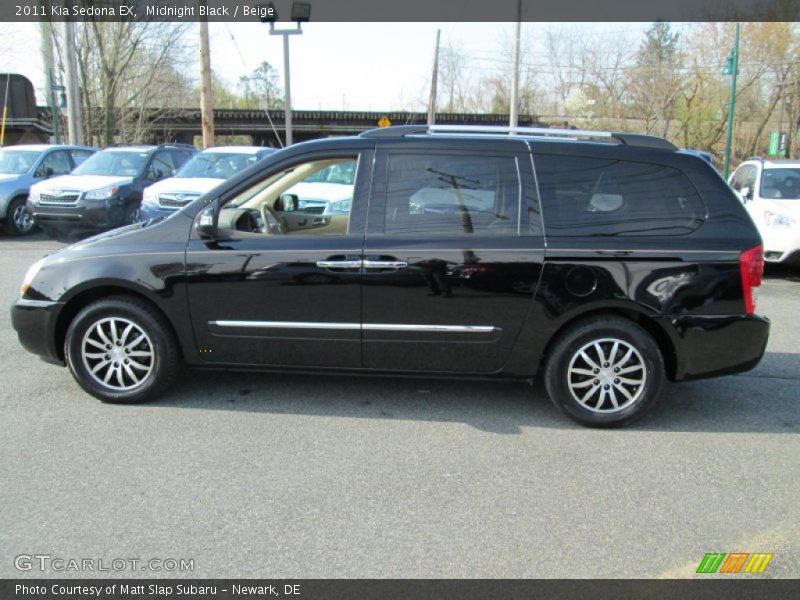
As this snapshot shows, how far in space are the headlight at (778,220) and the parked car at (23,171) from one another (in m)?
12.7

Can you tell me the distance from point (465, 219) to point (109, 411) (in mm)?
2716

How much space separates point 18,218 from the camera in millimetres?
12531

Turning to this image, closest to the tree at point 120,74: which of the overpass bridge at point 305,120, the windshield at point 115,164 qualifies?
the overpass bridge at point 305,120

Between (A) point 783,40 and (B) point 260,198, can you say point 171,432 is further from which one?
(A) point 783,40

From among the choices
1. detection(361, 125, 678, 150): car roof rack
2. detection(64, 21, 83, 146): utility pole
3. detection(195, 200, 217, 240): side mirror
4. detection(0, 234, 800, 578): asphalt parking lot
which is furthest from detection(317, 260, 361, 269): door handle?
detection(64, 21, 83, 146): utility pole

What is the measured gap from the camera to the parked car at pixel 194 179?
10977 millimetres

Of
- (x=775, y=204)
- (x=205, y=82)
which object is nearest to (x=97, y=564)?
(x=775, y=204)

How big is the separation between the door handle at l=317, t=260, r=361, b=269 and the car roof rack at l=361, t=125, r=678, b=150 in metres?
0.88

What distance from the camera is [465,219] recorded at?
4.11 meters

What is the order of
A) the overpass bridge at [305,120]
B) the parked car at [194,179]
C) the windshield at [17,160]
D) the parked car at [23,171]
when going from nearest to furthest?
the parked car at [194,179] → the parked car at [23,171] → the windshield at [17,160] → the overpass bridge at [305,120]

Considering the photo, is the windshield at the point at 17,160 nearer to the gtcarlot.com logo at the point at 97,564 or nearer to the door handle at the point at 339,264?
the door handle at the point at 339,264

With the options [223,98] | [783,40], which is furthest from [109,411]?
[223,98]
